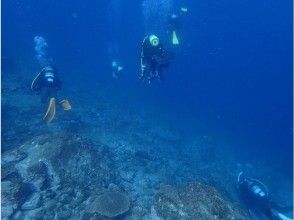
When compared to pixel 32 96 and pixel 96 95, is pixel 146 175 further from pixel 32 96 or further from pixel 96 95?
pixel 96 95

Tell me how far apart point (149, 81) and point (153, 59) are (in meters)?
0.71

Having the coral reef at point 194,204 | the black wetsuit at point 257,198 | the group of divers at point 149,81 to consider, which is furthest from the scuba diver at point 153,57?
the black wetsuit at point 257,198

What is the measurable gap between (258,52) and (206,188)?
85.5 m

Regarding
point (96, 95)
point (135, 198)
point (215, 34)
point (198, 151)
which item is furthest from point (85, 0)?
point (135, 198)

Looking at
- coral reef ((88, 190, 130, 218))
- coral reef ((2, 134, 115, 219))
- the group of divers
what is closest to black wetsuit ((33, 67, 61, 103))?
the group of divers

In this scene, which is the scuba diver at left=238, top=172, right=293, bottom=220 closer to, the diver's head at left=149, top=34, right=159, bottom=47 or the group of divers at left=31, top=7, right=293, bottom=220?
the group of divers at left=31, top=7, right=293, bottom=220

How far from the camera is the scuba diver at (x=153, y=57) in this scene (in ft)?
30.3

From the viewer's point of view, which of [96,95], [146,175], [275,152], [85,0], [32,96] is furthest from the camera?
[85,0]

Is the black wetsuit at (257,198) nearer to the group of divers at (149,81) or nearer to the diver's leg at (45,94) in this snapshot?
the group of divers at (149,81)

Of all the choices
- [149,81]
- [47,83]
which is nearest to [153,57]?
[149,81]

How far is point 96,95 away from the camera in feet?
78.9

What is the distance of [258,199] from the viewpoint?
11734 mm

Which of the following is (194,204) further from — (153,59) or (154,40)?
(154,40)

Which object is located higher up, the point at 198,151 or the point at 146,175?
the point at 198,151
